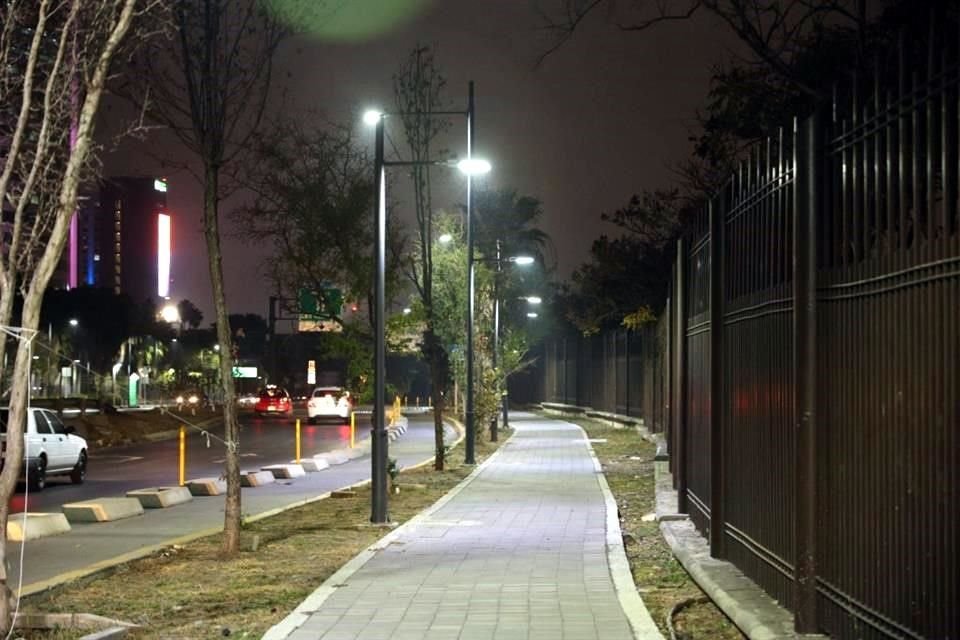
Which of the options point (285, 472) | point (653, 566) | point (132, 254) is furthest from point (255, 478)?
point (132, 254)

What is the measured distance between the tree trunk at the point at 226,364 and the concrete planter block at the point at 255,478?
10.7 metres

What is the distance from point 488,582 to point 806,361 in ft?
13.8

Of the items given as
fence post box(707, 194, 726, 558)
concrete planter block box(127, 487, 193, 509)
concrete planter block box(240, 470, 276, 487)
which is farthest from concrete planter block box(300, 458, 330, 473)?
fence post box(707, 194, 726, 558)

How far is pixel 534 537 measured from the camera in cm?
1441

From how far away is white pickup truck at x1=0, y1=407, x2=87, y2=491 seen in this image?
23.4 metres

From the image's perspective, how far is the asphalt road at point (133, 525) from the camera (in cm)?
1324

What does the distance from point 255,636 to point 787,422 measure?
12.7 ft

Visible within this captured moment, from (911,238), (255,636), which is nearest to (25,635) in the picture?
(255,636)

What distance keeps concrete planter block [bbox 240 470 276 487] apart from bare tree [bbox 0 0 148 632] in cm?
1396

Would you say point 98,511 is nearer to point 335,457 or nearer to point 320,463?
point 320,463

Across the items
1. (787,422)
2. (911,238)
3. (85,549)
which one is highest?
(911,238)

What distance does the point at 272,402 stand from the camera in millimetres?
62281

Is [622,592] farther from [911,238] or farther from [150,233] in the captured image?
[150,233]

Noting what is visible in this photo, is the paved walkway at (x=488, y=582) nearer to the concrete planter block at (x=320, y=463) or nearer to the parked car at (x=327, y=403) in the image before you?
the concrete planter block at (x=320, y=463)
